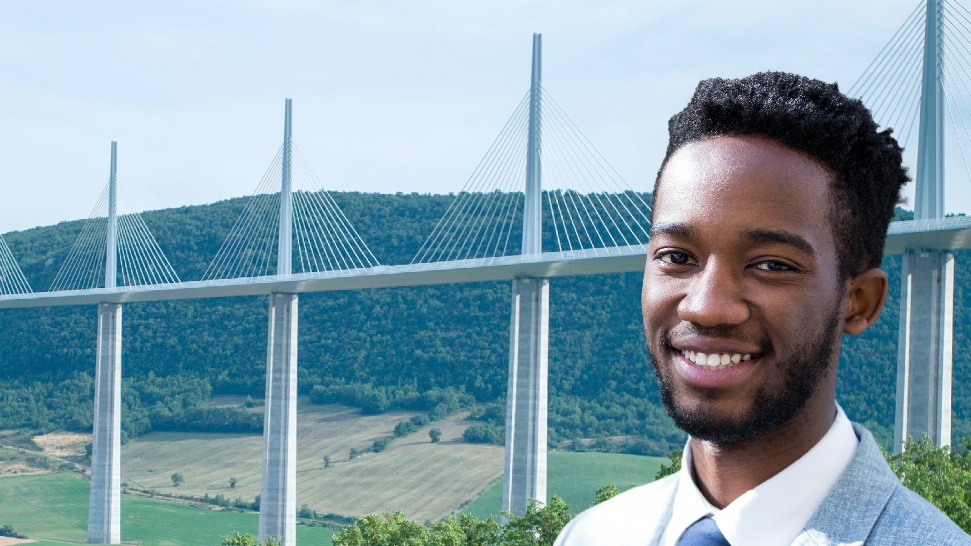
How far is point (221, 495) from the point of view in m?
48.5

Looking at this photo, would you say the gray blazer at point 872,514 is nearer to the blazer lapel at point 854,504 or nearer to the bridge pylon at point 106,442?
the blazer lapel at point 854,504

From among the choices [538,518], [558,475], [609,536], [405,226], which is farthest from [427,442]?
[609,536]

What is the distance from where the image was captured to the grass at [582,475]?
4244 centimetres

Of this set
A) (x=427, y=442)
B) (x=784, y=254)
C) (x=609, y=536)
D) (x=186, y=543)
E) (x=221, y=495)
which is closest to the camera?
(x=784, y=254)

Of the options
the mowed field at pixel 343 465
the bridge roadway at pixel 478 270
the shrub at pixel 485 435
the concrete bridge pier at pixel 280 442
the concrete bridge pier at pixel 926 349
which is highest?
the bridge roadway at pixel 478 270

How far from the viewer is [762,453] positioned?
3.70 feet

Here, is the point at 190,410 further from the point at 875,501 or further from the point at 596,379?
the point at 875,501

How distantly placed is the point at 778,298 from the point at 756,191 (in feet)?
0.39

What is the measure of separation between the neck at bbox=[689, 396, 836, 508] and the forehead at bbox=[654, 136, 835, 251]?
0.20 meters

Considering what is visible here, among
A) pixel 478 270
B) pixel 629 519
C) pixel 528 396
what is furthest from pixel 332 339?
pixel 629 519

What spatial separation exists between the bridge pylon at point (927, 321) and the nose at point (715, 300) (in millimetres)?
18850

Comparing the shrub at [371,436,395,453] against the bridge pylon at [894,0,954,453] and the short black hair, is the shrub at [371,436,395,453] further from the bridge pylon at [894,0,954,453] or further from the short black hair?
the short black hair

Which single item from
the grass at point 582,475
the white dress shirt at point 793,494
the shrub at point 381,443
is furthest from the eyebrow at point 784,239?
the shrub at point 381,443

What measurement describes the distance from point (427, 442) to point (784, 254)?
172ft
